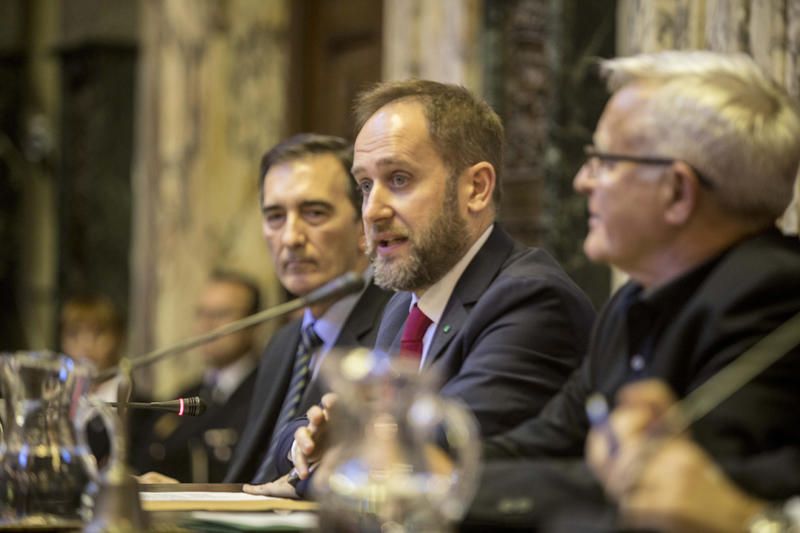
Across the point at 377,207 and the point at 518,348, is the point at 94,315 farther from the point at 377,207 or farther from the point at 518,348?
the point at 518,348

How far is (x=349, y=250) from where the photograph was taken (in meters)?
5.00

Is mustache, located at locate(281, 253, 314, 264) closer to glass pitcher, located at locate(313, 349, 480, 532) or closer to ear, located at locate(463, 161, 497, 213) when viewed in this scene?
ear, located at locate(463, 161, 497, 213)

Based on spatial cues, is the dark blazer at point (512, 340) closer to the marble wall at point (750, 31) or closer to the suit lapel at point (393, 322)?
the suit lapel at point (393, 322)

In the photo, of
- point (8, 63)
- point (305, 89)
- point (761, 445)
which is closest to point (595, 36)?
point (305, 89)

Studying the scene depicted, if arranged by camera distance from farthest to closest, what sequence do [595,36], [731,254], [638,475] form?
[595,36] → [731,254] → [638,475]

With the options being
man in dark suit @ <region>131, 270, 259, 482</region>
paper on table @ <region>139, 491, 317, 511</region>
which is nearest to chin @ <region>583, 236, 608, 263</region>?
paper on table @ <region>139, 491, 317, 511</region>

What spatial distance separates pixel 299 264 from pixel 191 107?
138 inches

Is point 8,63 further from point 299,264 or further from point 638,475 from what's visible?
point 638,475

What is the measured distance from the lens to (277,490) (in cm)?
350

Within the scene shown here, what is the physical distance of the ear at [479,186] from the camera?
12.6 feet

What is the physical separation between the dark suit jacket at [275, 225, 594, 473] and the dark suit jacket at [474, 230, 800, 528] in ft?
1.07

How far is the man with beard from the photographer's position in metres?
3.30

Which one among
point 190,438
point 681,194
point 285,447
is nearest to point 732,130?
point 681,194

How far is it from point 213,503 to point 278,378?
1.79 metres
